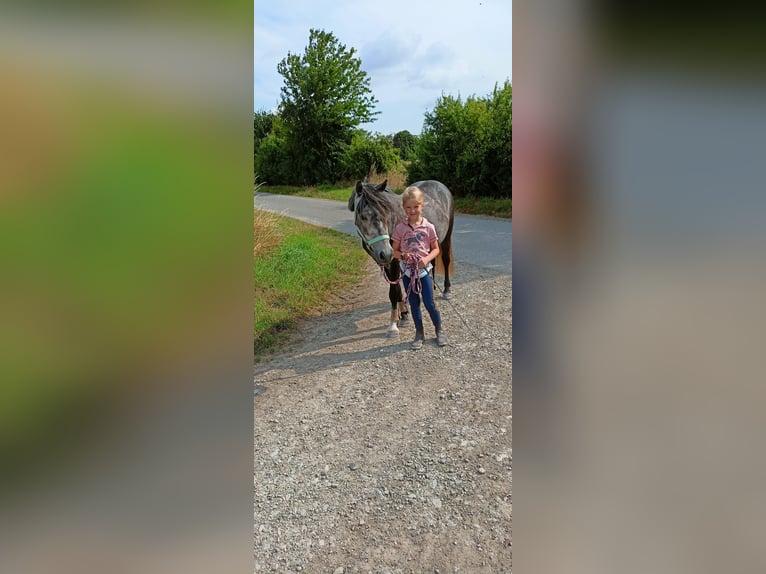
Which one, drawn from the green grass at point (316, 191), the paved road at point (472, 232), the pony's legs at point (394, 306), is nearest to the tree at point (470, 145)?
the paved road at point (472, 232)

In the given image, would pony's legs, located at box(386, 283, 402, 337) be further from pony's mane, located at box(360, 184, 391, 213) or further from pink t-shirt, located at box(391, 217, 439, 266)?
pony's mane, located at box(360, 184, 391, 213)

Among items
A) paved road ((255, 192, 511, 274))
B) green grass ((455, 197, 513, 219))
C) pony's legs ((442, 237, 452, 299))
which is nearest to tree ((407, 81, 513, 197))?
green grass ((455, 197, 513, 219))

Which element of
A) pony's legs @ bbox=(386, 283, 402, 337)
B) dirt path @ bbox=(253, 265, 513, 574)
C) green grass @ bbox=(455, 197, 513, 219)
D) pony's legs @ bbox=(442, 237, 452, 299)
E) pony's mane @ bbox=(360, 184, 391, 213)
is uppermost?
green grass @ bbox=(455, 197, 513, 219)

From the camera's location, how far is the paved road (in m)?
8.39

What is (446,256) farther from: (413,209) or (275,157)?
(275,157)

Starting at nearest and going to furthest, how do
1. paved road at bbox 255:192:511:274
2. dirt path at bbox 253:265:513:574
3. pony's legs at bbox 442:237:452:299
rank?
dirt path at bbox 253:265:513:574 < pony's legs at bbox 442:237:452:299 < paved road at bbox 255:192:511:274

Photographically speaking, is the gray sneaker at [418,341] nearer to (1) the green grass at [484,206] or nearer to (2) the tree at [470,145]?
(1) the green grass at [484,206]

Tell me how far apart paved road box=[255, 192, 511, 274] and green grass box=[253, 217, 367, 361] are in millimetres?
1499
